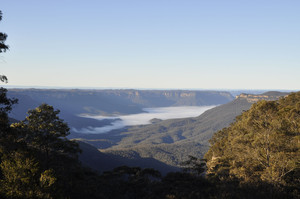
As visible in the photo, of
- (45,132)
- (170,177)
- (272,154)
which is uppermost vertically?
(45,132)

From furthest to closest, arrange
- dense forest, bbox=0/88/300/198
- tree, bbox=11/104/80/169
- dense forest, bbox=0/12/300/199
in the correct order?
tree, bbox=11/104/80/169
dense forest, bbox=0/88/300/198
dense forest, bbox=0/12/300/199

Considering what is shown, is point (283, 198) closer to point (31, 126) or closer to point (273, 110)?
point (273, 110)

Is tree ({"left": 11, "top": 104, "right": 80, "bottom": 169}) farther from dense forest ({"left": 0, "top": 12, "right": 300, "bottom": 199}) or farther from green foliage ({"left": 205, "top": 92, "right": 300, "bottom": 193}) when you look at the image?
green foliage ({"left": 205, "top": 92, "right": 300, "bottom": 193})

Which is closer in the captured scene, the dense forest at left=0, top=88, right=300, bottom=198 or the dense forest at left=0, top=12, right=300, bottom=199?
the dense forest at left=0, top=12, right=300, bottom=199

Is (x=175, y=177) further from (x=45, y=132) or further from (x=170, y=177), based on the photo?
(x=45, y=132)

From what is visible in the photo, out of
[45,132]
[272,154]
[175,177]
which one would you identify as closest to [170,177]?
[175,177]

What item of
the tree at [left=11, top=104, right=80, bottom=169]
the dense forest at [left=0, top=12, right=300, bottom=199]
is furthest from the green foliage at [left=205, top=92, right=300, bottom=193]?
the tree at [left=11, top=104, right=80, bottom=169]

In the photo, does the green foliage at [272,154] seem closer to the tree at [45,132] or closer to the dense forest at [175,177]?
the dense forest at [175,177]

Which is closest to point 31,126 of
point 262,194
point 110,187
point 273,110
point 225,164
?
point 110,187

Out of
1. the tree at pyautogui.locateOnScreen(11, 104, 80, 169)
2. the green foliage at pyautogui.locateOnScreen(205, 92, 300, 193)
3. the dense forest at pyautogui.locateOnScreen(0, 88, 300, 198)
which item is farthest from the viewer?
the tree at pyautogui.locateOnScreen(11, 104, 80, 169)

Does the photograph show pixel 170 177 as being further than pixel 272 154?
Yes

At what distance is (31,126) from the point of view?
26.5 m

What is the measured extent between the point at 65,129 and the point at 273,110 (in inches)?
1294

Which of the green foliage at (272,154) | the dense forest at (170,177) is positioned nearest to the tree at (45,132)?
the dense forest at (170,177)
